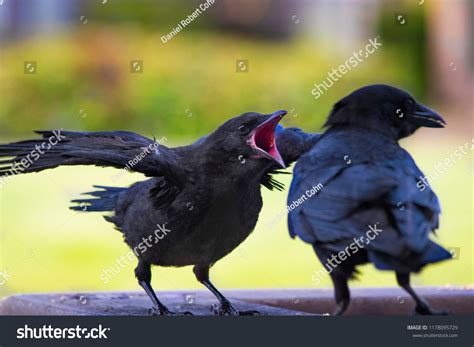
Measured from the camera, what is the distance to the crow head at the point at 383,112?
289 centimetres

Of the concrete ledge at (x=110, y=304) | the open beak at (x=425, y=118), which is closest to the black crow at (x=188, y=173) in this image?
the concrete ledge at (x=110, y=304)

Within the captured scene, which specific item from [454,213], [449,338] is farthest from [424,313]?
[454,213]

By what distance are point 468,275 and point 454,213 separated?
1.27 ft

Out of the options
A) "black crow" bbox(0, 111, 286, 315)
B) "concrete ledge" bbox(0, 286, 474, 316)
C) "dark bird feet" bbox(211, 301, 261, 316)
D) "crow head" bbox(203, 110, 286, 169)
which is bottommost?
"concrete ledge" bbox(0, 286, 474, 316)

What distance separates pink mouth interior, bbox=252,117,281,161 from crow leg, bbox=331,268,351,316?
0.38m

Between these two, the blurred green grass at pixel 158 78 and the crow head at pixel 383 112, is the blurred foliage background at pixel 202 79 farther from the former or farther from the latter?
the crow head at pixel 383 112

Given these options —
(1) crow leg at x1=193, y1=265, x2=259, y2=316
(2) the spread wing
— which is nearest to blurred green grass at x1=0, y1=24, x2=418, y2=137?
(2) the spread wing

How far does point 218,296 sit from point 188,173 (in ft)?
1.75

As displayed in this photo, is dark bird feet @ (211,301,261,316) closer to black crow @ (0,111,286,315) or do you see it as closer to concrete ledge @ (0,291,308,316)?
concrete ledge @ (0,291,308,316)

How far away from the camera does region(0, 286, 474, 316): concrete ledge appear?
11.7 feet

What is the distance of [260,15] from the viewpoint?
3699mm

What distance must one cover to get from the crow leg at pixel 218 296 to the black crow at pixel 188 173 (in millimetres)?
96

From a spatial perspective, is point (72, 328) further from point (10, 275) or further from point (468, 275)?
point (468, 275)

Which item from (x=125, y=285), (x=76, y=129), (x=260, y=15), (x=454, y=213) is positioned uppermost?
(x=260, y=15)
